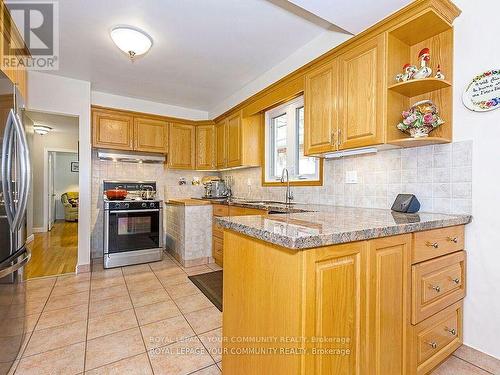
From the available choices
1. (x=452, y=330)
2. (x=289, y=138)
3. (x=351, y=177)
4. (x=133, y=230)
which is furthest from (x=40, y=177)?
(x=452, y=330)

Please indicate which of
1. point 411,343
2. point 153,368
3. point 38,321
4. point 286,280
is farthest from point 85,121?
point 411,343

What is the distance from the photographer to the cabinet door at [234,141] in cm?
359

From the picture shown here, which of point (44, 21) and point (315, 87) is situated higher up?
point (44, 21)

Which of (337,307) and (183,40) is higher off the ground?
(183,40)

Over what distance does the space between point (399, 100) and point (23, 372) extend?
2988 mm

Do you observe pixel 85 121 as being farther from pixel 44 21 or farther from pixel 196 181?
pixel 196 181

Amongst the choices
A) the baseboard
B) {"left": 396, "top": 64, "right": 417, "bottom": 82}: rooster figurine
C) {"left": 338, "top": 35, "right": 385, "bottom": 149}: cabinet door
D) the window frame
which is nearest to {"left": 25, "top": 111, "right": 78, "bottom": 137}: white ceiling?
the baseboard

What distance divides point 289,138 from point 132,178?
2618 millimetres

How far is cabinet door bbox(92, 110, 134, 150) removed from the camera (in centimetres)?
353

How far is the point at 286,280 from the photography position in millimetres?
928

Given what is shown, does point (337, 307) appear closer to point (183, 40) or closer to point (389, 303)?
point (389, 303)

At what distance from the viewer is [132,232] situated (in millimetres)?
3477

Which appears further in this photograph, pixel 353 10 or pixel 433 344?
pixel 353 10

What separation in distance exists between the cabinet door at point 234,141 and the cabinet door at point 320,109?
1379 millimetres
